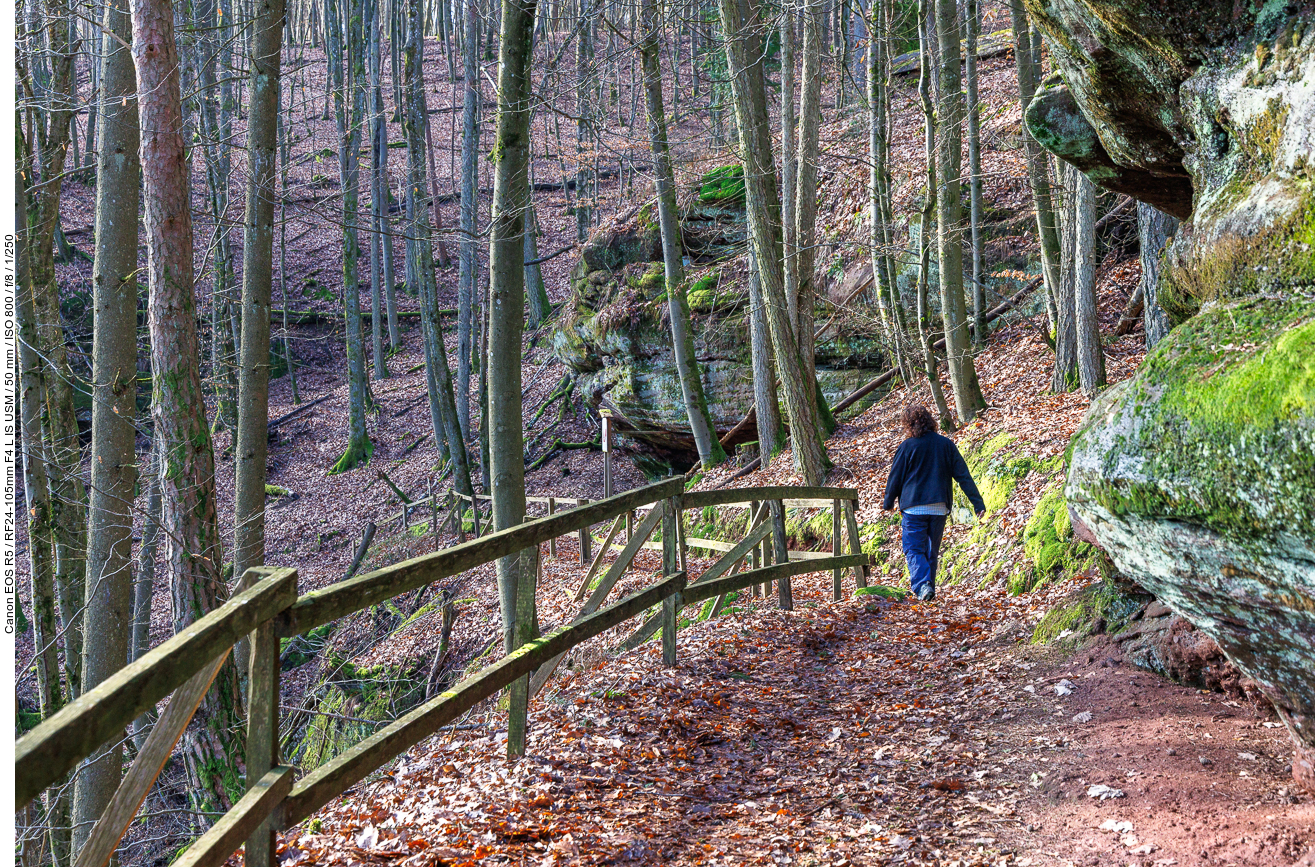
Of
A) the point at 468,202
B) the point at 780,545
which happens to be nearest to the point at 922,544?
the point at 780,545

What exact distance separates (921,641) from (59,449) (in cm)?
854

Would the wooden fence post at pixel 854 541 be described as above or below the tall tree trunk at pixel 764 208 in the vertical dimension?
below

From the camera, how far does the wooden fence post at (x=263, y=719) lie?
3014 mm

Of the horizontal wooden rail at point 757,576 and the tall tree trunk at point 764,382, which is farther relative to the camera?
the tall tree trunk at point 764,382

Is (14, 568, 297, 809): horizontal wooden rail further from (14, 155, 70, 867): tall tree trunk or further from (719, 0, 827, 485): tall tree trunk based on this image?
(719, 0, 827, 485): tall tree trunk

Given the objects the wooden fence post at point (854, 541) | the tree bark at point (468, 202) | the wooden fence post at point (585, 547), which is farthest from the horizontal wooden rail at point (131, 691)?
A: the tree bark at point (468, 202)

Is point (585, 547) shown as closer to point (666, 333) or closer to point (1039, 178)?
point (666, 333)

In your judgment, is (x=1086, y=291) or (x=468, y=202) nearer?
(x=1086, y=291)

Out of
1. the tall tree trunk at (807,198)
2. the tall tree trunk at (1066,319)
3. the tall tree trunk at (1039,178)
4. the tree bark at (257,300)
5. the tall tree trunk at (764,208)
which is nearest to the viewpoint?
the tree bark at (257,300)

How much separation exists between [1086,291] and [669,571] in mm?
7659

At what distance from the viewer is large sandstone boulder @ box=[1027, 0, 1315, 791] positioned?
108 inches

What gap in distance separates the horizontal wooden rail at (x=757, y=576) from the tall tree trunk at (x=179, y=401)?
3845 mm

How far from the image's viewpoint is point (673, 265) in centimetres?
1528

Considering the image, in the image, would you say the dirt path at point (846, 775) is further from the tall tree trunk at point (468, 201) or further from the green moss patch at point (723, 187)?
the green moss patch at point (723, 187)
